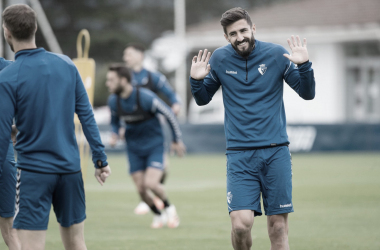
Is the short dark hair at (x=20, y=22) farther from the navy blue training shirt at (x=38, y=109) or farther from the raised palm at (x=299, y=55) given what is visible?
the raised palm at (x=299, y=55)

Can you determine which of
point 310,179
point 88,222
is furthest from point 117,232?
point 310,179

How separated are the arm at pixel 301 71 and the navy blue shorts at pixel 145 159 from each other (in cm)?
445

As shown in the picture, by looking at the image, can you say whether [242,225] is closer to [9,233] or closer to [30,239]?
[30,239]

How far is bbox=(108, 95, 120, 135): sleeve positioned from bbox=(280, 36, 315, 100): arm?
4.81 meters

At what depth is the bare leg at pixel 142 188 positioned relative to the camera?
32.1 ft

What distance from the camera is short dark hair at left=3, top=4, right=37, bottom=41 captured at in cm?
479

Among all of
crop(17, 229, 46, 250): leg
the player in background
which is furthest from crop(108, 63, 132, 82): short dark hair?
crop(17, 229, 46, 250): leg

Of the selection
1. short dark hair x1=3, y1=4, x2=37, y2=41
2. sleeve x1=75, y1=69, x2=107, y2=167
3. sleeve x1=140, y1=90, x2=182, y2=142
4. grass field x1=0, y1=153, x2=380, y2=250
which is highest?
short dark hair x1=3, y1=4, x2=37, y2=41

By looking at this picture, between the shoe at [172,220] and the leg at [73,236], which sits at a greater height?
the leg at [73,236]

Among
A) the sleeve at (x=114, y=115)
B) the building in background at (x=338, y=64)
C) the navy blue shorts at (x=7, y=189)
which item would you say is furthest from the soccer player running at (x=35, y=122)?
the building in background at (x=338, y=64)

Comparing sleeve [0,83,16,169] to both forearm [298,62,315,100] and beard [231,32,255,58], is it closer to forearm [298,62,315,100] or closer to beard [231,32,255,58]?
beard [231,32,255,58]

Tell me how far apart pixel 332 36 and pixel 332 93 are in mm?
2491

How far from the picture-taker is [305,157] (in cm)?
2164

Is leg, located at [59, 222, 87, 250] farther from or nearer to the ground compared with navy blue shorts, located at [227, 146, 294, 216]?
nearer to the ground
